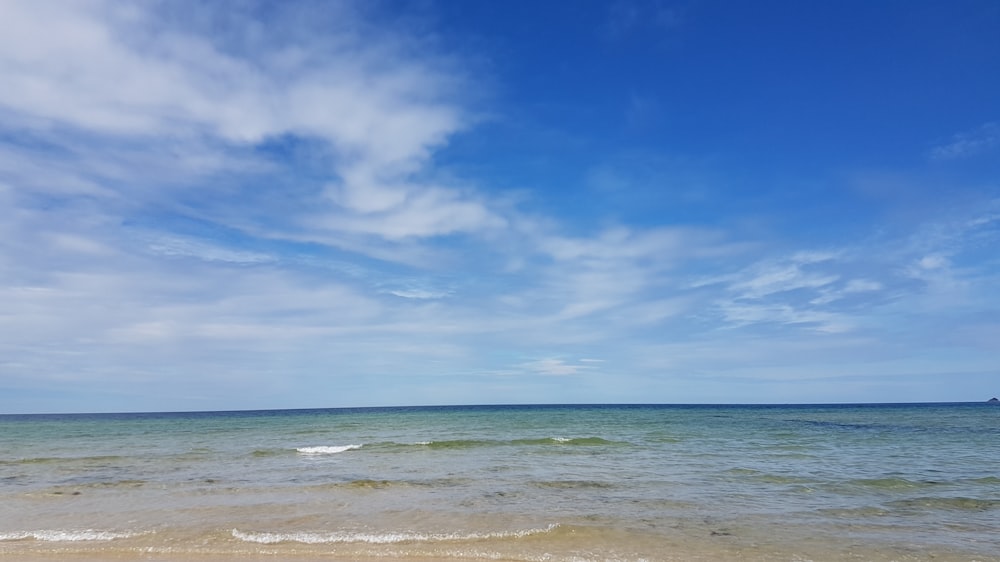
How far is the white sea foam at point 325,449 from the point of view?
27.8m

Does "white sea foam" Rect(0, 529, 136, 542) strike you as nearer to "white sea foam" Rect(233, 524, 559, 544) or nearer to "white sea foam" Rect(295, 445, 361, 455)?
"white sea foam" Rect(233, 524, 559, 544)

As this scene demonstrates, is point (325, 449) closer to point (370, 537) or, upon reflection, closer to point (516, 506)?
point (516, 506)

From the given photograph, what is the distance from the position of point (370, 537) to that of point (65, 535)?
5776 millimetres

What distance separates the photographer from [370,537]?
11.4 m

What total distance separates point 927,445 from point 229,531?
2824 cm

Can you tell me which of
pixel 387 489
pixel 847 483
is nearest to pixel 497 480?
pixel 387 489

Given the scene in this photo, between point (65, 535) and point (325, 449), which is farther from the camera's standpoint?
point (325, 449)

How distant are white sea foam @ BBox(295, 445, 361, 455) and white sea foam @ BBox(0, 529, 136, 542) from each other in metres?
15.5

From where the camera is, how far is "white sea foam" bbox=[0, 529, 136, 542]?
11578 millimetres

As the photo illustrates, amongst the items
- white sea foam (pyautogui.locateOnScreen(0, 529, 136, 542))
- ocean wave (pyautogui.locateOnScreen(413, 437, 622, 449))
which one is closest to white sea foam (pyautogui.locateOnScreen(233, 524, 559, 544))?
white sea foam (pyautogui.locateOnScreen(0, 529, 136, 542))

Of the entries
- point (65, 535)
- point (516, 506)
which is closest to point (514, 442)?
point (516, 506)

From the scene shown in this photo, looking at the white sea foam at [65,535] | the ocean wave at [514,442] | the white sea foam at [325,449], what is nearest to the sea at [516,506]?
the white sea foam at [65,535]

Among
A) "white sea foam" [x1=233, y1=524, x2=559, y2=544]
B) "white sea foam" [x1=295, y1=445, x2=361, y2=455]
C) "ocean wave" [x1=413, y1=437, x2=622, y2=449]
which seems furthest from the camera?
"ocean wave" [x1=413, y1=437, x2=622, y2=449]

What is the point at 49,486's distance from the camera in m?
18.1
